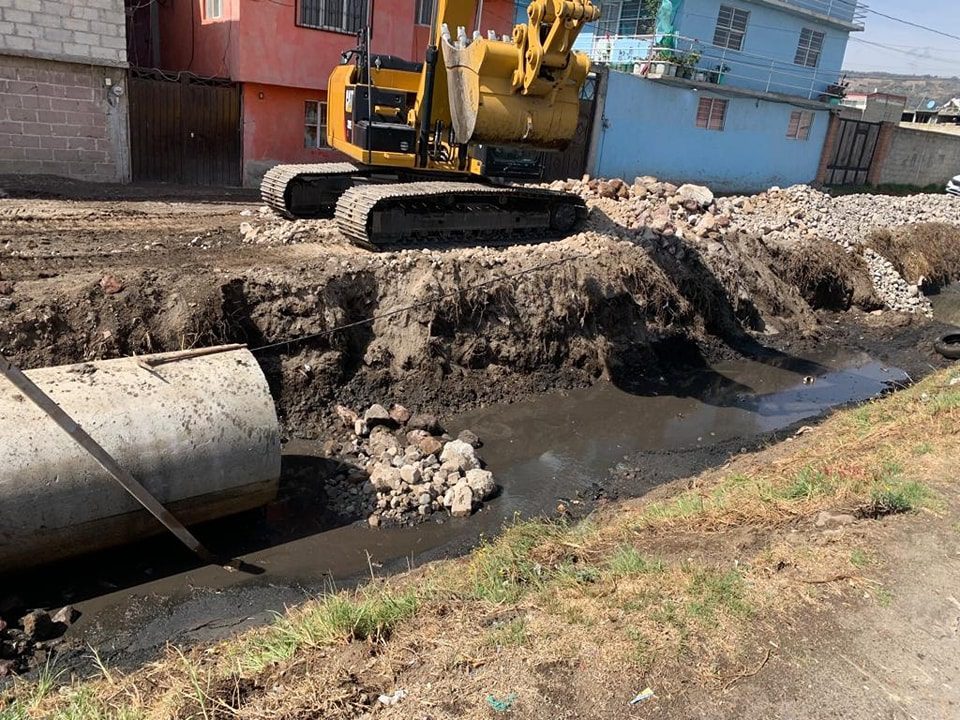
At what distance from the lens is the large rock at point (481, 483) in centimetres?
711

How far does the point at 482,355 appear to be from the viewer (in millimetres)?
9289

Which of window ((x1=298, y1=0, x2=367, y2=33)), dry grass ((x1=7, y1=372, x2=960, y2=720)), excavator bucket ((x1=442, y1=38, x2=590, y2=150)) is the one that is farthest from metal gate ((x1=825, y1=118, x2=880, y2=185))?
dry grass ((x1=7, y1=372, x2=960, y2=720))

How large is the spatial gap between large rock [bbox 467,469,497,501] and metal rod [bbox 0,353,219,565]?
2.56 m

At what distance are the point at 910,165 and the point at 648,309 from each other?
22.7m

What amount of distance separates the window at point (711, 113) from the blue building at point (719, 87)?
0.03 meters

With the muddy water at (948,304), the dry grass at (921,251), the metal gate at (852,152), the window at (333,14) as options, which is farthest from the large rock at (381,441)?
the metal gate at (852,152)

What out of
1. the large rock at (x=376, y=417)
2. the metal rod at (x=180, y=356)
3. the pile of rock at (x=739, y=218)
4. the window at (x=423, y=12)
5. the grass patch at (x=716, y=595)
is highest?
the window at (x=423, y=12)

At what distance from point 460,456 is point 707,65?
19527mm

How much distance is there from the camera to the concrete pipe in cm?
511

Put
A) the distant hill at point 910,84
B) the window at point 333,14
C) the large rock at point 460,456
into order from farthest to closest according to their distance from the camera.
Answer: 1. the distant hill at point 910,84
2. the window at point 333,14
3. the large rock at point 460,456

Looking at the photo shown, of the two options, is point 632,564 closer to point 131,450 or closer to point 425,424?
point 131,450

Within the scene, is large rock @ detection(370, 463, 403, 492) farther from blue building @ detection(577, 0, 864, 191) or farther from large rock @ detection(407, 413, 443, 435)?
blue building @ detection(577, 0, 864, 191)

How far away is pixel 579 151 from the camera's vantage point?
19.1 m

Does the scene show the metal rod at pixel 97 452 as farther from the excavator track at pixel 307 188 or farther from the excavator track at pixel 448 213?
the excavator track at pixel 307 188
